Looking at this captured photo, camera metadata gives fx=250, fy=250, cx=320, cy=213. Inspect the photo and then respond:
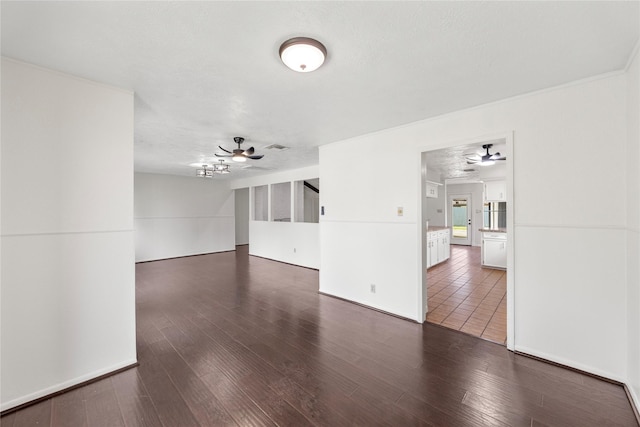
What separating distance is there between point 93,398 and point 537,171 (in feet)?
13.8

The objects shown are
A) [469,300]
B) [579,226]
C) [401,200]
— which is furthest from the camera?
[469,300]

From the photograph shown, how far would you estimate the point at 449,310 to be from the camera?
3.53 metres

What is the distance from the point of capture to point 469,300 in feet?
12.9

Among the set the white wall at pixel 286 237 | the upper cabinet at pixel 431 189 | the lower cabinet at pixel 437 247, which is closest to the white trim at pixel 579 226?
the lower cabinet at pixel 437 247

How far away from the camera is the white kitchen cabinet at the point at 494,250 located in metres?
6.02

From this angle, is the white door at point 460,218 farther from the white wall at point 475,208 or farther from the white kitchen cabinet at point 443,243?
the white kitchen cabinet at point 443,243

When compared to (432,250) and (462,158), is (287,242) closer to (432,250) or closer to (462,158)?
(432,250)

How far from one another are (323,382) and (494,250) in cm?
589

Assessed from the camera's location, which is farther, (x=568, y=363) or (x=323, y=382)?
(x=568, y=363)

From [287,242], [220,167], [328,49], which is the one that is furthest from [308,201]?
[328,49]

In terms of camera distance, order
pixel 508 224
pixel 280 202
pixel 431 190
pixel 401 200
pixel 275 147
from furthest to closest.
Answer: pixel 280 202
pixel 431 190
pixel 275 147
pixel 401 200
pixel 508 224

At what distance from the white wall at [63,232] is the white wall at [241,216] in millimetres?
Result: 8304

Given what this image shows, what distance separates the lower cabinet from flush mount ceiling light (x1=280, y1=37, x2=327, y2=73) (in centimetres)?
506

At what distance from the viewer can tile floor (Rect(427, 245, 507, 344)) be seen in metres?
3.03
